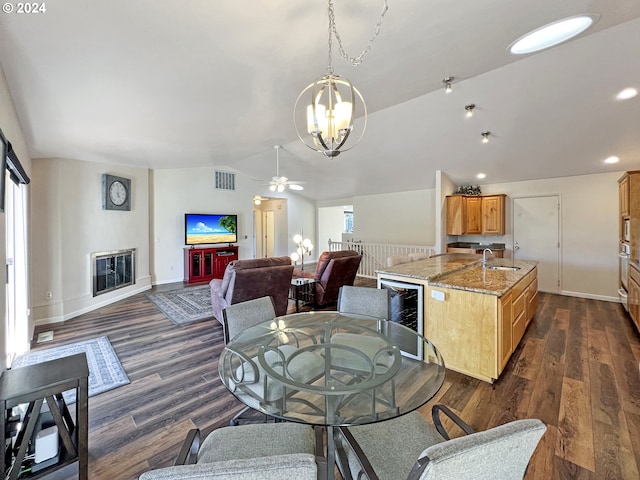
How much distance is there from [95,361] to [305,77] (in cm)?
357

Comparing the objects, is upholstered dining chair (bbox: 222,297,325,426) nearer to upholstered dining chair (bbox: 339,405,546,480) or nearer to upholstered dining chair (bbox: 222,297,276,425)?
upholstered dining chair (bbox: 222,297,276,425)

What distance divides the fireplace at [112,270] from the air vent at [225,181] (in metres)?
2.78

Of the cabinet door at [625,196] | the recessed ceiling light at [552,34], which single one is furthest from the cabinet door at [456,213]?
the recessed ceiling light at [552,34]

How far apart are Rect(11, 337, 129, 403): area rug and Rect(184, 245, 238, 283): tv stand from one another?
3514mm

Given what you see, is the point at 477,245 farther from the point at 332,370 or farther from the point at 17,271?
the point at 17,271

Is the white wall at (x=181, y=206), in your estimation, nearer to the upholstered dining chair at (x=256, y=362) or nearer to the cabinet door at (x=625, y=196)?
the upholstered dining chair at (x=256, y=362)

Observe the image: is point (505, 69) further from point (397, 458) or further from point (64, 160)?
point (64, 160)

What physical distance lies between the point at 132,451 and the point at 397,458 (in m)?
1.68

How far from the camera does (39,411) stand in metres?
1.39

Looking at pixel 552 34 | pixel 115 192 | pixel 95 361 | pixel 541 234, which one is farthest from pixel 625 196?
pixel 115 192

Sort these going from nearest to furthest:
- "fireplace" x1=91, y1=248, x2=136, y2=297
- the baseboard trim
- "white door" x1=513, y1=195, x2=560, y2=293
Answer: the baseboard trim → "fireplace" x1=91, y1=248, x2=136, y2=297 → "white door" x1=513, y1=195, x2=560, y2=293

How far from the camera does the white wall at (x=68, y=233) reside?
13.3ft

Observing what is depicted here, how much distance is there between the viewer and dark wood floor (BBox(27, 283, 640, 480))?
1696 millimetres

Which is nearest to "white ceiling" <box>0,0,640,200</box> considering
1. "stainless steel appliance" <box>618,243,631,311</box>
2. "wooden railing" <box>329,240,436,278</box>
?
"stainless steel appliance" <box>618,243,631,311</box>
